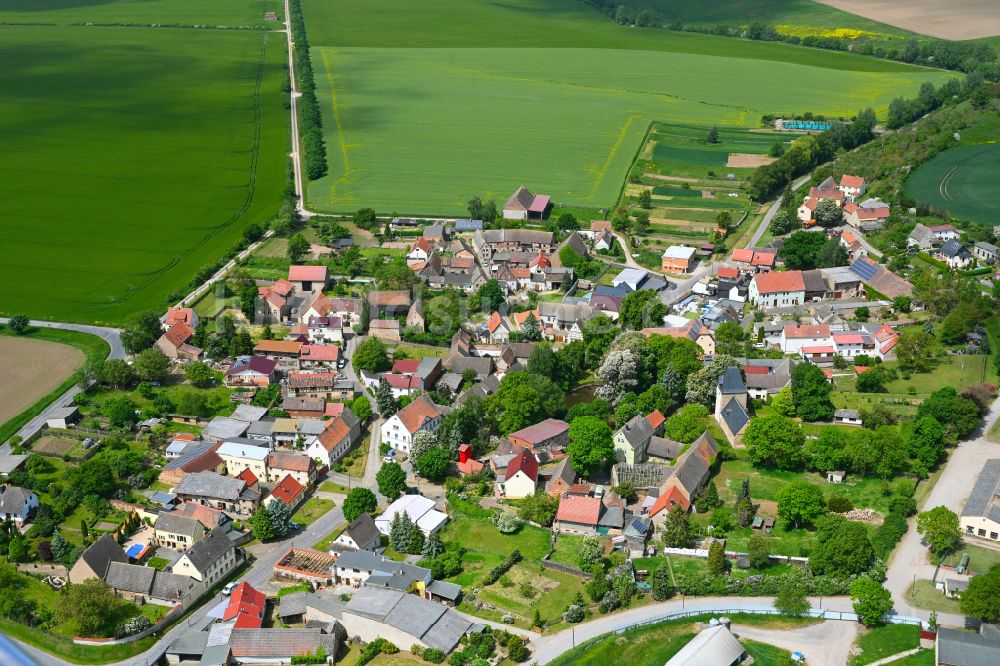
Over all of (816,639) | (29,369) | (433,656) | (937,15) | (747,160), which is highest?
(937,15)

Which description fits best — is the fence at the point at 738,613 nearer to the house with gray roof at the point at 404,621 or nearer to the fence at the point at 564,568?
the fence at the point at 564,568

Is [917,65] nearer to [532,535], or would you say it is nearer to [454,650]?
[532,535]

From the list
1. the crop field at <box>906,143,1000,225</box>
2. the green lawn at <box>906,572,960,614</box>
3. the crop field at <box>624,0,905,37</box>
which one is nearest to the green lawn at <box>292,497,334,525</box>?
the green lawn at <box>906,572,960,614</box>

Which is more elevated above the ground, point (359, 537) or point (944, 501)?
point (944, 501)

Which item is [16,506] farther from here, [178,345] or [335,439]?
[178,345]

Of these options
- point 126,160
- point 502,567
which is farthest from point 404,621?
point 126,160

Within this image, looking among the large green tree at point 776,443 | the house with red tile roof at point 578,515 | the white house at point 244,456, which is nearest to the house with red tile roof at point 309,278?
the white house at point 244,456
